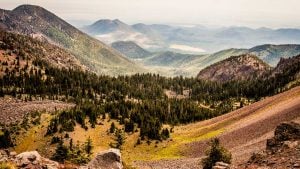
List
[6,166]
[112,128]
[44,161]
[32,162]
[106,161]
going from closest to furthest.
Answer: [6,166] → [32,162] → [44,161] → [106,161] → [112,128]

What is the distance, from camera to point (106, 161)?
141 ft

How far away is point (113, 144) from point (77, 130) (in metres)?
19.8

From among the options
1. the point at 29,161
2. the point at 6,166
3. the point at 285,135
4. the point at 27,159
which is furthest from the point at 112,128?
the point at 6,166

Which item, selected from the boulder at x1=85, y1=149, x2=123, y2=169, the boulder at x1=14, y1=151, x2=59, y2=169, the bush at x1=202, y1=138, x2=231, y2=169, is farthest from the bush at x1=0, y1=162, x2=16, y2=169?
the bush at x1=202, y1=138, x2=231, y2=169

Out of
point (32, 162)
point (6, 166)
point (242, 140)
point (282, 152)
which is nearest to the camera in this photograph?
point (6, 166)

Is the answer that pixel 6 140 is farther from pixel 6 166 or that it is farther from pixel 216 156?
pixel 6 166

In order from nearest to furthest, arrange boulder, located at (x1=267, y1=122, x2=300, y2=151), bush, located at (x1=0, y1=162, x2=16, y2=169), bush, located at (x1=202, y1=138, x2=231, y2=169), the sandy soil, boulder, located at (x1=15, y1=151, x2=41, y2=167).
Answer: bush, located at (x1=0, y1=162, x2=16, y2=169) < boulder, located at (x1=15, y1=151, x2=41, y2=167) < boulder, located at (x1=267, y1=122, x2=300, y2=151) < bush, located at (x1=202, y1=138, x2=231, y2=169) < the sandy soil

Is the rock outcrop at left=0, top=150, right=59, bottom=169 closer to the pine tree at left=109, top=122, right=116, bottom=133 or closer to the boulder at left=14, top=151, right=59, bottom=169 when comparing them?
the boulder at left=14, top=151, right=59, bottom=169

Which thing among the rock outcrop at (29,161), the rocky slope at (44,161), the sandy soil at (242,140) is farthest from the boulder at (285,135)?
the sandy soil at (242,140)

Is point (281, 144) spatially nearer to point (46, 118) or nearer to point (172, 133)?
point (172, 133)

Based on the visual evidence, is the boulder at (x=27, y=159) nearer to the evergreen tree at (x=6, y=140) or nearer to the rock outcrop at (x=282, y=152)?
the rock outcrop at (x=282, y=152)

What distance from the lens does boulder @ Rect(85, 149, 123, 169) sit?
42219 mm

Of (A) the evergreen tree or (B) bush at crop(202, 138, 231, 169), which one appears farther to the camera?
(A) the evergreen tree

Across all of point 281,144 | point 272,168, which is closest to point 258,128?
point 281,144
